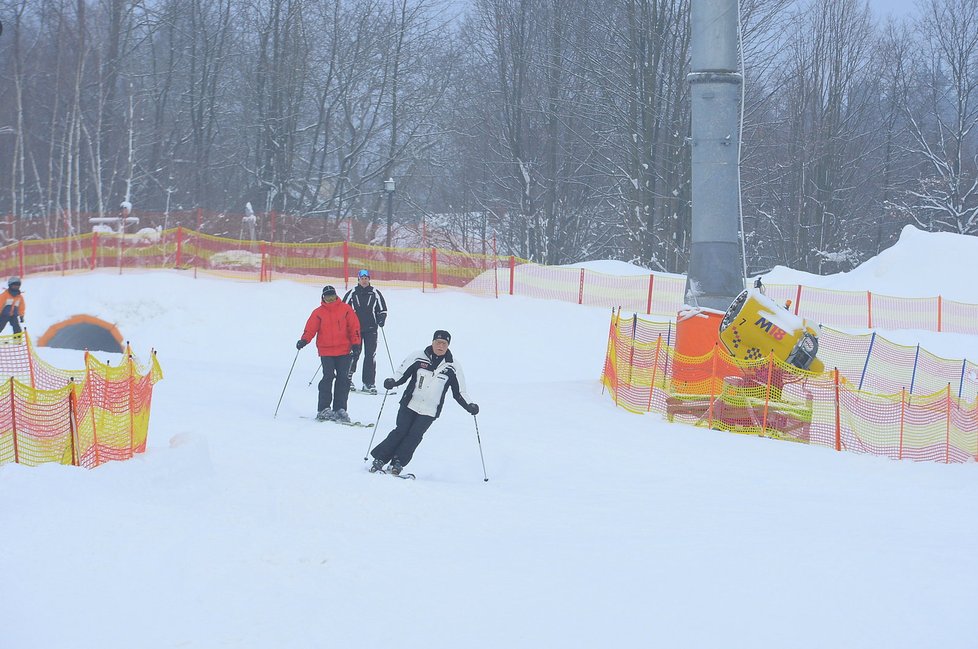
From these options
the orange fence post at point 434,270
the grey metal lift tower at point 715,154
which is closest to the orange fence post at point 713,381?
the grey metal lift tower at point 715,154

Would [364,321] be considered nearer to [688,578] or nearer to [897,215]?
[688,578]

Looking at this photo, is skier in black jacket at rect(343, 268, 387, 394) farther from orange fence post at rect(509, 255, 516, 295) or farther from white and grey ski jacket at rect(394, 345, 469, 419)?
orange fence post at rect(509, 255, 516, 295)

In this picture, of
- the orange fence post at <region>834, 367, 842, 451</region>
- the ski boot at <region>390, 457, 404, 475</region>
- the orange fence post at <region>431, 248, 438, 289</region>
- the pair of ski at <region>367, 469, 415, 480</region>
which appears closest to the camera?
the pair of ski at <region>367, 469, 415, 480</region>

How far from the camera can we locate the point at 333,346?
43.6ft

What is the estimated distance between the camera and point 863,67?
50781 mm

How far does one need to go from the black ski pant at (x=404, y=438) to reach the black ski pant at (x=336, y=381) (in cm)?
305

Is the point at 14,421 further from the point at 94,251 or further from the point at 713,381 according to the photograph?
the point at 94,251

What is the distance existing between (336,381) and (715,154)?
7.33 m

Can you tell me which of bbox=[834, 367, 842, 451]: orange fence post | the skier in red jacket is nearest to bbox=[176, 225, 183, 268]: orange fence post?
the skier in red jacket

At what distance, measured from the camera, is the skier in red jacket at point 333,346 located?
13.3 m

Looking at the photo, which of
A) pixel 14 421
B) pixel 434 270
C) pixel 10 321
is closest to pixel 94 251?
pixel 434 270

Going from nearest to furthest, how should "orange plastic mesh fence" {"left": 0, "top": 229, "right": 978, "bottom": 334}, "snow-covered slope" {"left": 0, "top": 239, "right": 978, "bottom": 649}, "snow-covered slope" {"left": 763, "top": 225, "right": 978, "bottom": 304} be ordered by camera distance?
"snow-covered slope" {"left": 0, "top": 239, "right": 978, "bottom": 649} → "orange plastic mesh fence" {"left": 0, "top": 229, "right": 978, "bottom": 334} → "snow-covered slope" {"left": 763, "top": 225, "right": 978, "bottom": 304}

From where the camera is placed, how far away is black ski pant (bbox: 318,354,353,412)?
43.5 ft

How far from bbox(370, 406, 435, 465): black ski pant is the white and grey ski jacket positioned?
7 cm
